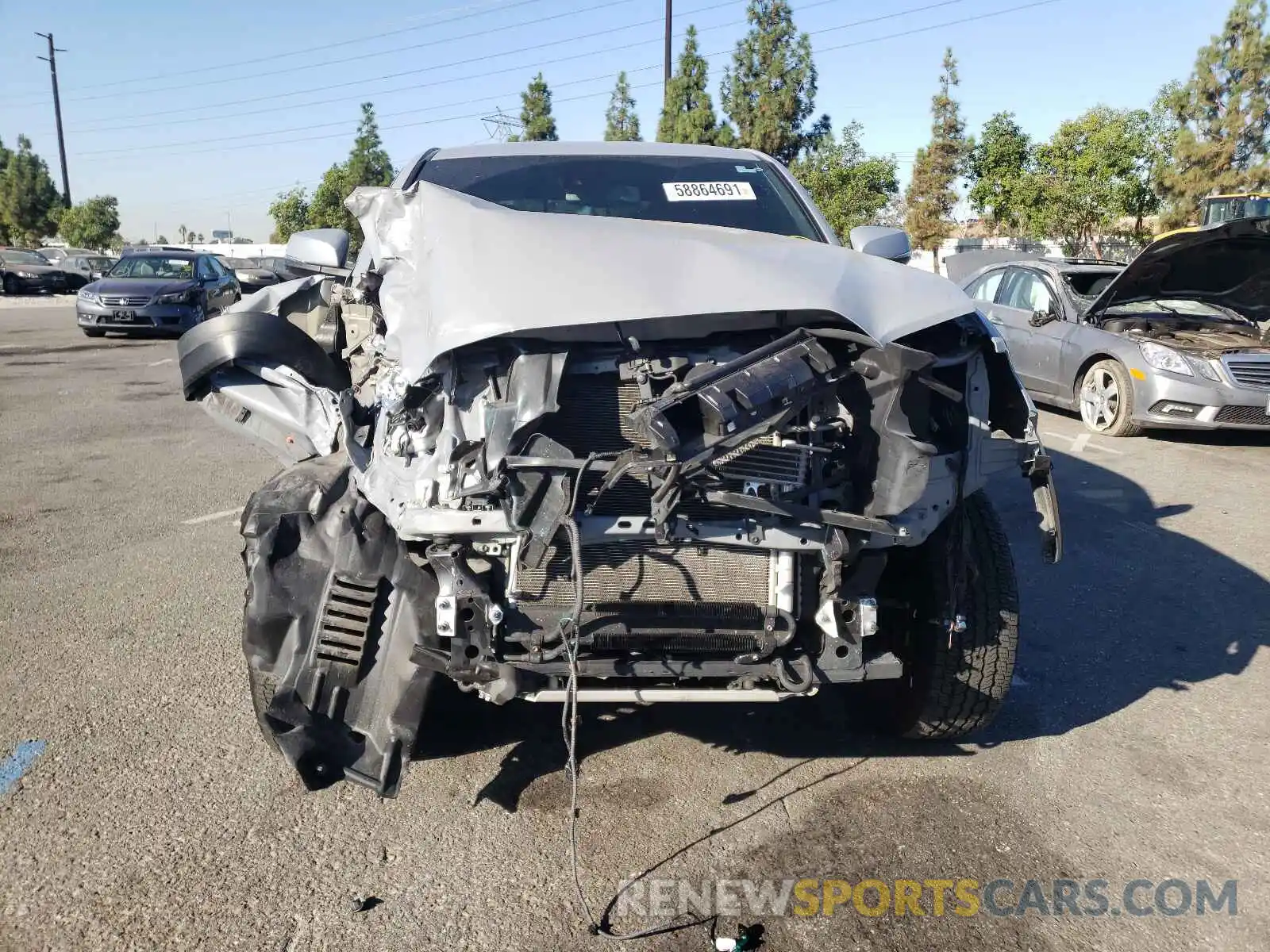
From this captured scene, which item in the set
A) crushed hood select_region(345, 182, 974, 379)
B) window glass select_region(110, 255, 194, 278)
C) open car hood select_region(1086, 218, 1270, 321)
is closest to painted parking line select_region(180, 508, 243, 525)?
crushed hood select_region(345, 182, 974, 379)

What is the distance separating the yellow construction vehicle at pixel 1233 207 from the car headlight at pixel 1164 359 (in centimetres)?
125

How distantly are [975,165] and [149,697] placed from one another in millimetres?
33186

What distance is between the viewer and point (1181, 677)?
3.99 metres

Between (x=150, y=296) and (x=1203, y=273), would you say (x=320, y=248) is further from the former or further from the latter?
(x=150, y=296)

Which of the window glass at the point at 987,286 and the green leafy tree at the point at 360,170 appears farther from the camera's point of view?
the green leafy tree at the point at 360,170

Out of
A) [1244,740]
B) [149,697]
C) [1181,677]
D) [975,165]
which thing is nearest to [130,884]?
[149,697]

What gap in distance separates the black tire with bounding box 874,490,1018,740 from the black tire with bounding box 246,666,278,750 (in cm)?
205

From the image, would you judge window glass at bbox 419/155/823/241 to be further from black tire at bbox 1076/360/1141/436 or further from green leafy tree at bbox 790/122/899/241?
green leafy tree at bbox 790/122/899/241

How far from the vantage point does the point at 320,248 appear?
4066mm

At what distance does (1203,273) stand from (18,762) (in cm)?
967

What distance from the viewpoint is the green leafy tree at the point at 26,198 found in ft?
170

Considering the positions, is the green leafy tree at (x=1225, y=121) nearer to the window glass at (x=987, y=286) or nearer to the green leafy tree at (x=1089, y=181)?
the green leafy tree at (x=1089, y=181)

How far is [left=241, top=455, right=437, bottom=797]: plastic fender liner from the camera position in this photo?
2754mm

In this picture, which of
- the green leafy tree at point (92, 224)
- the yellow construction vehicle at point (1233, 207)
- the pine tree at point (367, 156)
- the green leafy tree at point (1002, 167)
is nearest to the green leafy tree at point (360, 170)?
the pine tree at point (367, 156)
